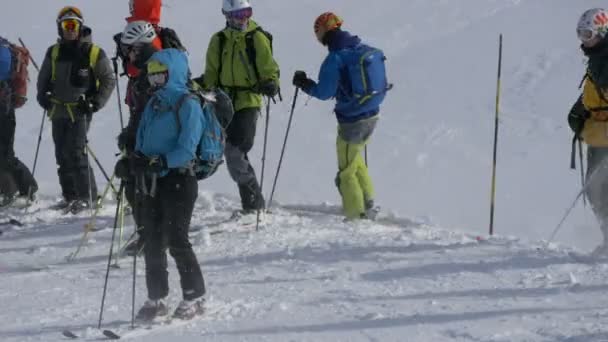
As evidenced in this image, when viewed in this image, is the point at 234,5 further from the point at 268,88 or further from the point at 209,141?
the point at 209,141

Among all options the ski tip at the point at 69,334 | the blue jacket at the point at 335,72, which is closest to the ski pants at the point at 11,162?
the blue jacket at the point at 335,72

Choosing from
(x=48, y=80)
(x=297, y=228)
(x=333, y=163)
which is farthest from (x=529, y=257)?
(x=333, y=163)

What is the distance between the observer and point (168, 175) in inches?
241

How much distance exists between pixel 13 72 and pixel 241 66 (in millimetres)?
3142

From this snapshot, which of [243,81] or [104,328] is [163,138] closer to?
[104,328]

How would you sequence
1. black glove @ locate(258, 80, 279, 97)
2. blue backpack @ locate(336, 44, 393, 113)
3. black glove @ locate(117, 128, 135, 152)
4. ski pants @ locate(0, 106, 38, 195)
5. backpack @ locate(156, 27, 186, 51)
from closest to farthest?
black glove @ locate(117, 128, 135, 152) < backpack @ locate(156, 27, 186, 51) < black glove @ locate(258, 80, 279, 97) < blue backpack @ locate(336, 44, 393, 113) < ski pants @ locate(0, 106, 38, 195)

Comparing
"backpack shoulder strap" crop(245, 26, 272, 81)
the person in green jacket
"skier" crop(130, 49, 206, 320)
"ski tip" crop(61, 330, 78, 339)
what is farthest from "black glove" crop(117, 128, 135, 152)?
"backpack shoulder strap" crop(245, 26, 272, 81)

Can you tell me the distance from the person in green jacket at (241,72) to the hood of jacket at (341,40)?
24.4 inches

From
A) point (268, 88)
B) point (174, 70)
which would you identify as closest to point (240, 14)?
point (268, 88)

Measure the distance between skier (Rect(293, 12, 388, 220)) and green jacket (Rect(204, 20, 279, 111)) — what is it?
0.32 meters

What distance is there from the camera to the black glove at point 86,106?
32.1 ft

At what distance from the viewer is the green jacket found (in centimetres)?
908

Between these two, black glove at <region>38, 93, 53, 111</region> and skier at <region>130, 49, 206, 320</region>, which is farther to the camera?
black glove at <region>38, 93, 53, 111</region>

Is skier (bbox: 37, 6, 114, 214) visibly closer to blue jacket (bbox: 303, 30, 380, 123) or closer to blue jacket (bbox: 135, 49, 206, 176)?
blue jacket (bbox: 303, 30, 380, 123)
